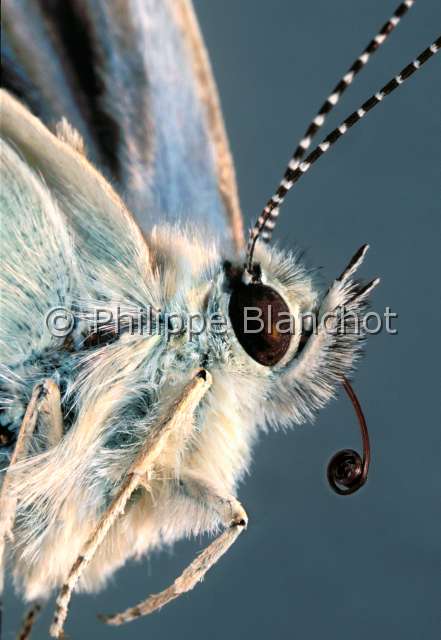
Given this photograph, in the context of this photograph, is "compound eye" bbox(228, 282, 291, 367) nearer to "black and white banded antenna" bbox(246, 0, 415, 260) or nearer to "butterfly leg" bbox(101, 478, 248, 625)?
"black and white banded antenna" bbox(246, 0, 415, 260)

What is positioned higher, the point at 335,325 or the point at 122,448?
the point at 335,325

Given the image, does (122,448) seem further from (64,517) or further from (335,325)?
(335,325)

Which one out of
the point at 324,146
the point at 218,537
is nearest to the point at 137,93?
the point at 324,146

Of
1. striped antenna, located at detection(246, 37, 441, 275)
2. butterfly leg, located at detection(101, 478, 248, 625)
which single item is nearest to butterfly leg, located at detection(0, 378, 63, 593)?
butterfly leg, located at detection(101, 478, 248, 625)

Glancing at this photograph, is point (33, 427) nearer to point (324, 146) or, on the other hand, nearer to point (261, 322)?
point (261, 322)

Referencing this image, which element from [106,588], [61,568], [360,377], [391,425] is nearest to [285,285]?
[360,377]
